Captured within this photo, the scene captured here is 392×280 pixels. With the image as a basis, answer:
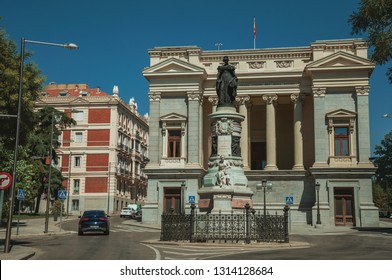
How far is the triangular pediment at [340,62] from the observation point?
48.7 metres

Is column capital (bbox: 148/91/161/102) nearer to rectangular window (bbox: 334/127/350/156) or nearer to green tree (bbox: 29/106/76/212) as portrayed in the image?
green tree (bbox: 29/106/76/212)

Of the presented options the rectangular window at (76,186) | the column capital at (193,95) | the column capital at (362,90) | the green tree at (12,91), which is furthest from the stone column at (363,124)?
the rectangular window at (76,186)

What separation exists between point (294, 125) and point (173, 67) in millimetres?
13673

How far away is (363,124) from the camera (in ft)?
160

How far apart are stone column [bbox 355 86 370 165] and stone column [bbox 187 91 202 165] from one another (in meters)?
15.4

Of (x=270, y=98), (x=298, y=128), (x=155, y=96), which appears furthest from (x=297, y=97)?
(x=155, y=96)

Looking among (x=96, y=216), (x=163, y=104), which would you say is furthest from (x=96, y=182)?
(x=96, y=216)

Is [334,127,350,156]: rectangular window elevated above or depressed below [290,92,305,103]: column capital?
below

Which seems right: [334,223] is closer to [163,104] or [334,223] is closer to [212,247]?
[163,104]

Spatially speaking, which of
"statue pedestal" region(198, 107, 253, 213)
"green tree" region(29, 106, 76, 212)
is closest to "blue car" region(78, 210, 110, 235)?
"statue pedestal" region(198, 107, 253, 213)

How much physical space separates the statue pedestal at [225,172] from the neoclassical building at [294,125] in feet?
72.7

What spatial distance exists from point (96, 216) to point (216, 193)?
12.1m

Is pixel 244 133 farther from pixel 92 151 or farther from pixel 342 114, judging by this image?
pixel 92 151

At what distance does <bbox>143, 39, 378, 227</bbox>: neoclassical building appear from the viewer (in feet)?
157
